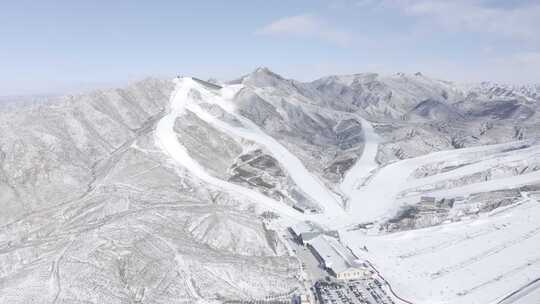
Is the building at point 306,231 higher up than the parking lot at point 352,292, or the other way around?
the parking lot at point 352,292

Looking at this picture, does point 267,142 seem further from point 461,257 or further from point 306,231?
point 461,257

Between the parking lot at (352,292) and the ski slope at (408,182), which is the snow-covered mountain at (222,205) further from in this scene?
the parking lot at (352,292)

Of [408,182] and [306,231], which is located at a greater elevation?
[306,231]

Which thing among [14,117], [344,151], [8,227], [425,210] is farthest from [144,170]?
[344,151]

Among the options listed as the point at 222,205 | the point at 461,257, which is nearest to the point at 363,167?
the point at 461,257

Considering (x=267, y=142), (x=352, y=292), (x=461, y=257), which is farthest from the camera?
(x=267, y=142)

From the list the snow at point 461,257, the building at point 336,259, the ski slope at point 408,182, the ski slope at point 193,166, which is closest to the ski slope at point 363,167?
the ski slope at point 408,182
